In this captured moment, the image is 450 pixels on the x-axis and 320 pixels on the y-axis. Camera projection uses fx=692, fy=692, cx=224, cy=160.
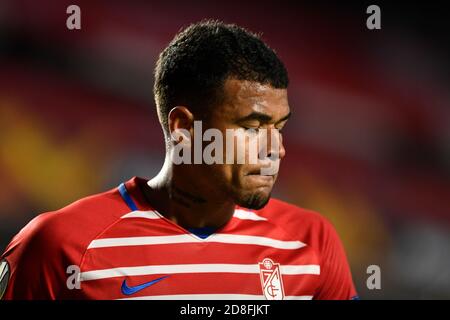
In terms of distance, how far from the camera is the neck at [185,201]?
2.28 meters

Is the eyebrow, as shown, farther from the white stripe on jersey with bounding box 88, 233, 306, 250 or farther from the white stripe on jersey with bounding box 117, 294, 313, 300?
the white stripe on jersey with bounding box 117, 294, 313, 300

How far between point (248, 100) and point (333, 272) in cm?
75

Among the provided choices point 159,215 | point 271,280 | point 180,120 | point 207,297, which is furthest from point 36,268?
point 271,280

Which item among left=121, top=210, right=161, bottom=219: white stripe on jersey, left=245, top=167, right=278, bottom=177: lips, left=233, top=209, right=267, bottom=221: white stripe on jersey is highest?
left=245, top=167, right=278, bottom=177: lips

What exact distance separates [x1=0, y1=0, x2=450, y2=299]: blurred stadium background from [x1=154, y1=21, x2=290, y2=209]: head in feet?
5.17

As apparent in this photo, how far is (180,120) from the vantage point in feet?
7.43

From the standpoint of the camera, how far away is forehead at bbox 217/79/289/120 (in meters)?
2.11

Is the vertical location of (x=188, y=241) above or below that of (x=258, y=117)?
below

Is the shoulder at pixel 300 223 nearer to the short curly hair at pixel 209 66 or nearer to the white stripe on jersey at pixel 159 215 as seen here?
the white stripe on jersey at pixel 159 215

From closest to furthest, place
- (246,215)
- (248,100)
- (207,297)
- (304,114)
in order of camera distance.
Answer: (248,100)
(207,297)
(246,215)
(304,114)

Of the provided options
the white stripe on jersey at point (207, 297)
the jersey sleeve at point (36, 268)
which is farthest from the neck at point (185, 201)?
the jersey sleeve at point (36, 268)

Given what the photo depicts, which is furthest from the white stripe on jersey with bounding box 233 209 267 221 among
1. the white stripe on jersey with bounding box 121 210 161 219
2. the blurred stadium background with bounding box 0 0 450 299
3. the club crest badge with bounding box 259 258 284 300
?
the blurred stadium background with bounding box 0 0 450 299

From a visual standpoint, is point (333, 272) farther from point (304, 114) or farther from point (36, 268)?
point (304, 114)

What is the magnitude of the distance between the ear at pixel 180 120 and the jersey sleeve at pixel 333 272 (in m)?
0.66
